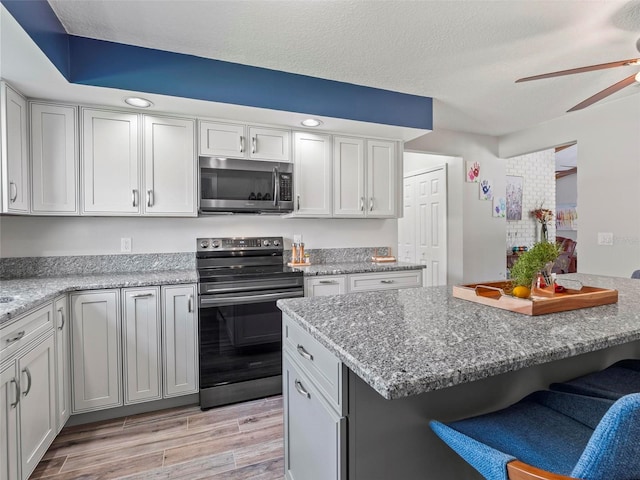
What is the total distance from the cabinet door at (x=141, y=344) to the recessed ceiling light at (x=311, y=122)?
1804 mm

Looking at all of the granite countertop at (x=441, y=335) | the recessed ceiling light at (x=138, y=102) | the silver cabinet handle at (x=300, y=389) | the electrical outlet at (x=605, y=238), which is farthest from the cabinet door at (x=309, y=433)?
the electrical outlet at (x=605, y=238)

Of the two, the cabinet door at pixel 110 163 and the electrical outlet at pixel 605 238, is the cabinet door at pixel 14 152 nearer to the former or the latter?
the cabinet door at pixel 110 163

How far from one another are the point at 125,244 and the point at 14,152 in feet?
3.09

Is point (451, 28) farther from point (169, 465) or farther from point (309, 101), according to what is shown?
point (169, 465)

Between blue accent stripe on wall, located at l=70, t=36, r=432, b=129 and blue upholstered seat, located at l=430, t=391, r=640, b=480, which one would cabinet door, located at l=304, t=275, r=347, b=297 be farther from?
blue upholstered seat, located at l=430, t=391, r=640, b=480

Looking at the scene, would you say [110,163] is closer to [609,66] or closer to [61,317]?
[61,317]

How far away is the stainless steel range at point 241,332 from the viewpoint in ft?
7.98

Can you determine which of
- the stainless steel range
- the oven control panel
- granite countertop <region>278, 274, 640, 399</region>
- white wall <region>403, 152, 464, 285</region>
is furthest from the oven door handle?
white wall <region>403, 152, 464, 285</region>

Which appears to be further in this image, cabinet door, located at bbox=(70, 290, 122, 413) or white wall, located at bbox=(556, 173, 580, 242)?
white wall, located at bbox=(556, 173, 580, 242)

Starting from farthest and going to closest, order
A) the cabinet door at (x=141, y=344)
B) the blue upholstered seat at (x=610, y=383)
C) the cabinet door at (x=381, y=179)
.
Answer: the cabinet door at (x=381, y=179)
the cabinet door at (x=141, y=344)
the blue upholstered seat at (x=610, y=383)

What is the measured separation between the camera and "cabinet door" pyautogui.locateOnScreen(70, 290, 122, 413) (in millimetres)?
2148

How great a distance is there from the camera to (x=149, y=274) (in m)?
2.62

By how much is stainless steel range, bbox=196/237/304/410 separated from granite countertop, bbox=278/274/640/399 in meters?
1.08

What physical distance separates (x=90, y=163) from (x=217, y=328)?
5.06ft
